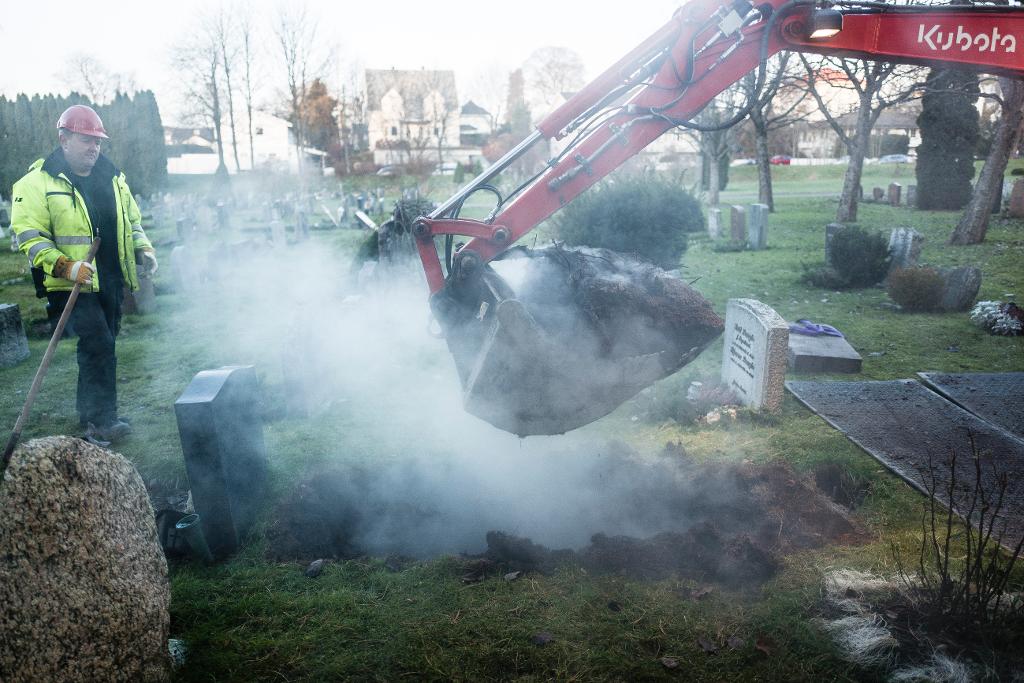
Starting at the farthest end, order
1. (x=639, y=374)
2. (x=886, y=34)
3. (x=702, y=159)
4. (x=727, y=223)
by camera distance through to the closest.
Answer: (x=702, y=159) → (x=727, y=223) → (x=886, y=34) → (x=639, y=374)

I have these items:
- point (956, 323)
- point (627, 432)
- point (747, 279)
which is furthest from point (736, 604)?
point (747, 279)

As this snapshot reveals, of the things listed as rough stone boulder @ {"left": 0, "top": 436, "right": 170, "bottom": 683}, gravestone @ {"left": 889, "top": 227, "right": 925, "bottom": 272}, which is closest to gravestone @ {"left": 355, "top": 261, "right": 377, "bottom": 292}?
rough stone boulder @ {"left": 0, "top": 436, "right": 170, "bottom": 683}

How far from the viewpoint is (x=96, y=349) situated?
602 centimetres

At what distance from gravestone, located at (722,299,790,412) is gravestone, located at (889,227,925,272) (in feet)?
21.2

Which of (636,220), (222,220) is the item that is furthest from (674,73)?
(222,220)

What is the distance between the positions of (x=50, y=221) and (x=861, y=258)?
37.5 feet

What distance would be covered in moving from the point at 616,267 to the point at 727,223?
18939mm

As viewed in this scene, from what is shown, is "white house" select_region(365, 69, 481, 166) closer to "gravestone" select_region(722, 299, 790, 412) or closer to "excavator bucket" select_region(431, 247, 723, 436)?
"gravestone" select_region(722, 299, 790, 412)

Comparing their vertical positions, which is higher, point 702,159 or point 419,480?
point 702,159

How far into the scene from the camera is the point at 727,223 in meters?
22.0

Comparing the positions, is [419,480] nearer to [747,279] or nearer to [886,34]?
[886,34]

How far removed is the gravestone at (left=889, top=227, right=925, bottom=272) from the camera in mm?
11594

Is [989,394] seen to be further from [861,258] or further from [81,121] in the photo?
[81,121]

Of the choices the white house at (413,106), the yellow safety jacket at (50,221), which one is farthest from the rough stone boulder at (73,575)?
the white house at (413,106)
